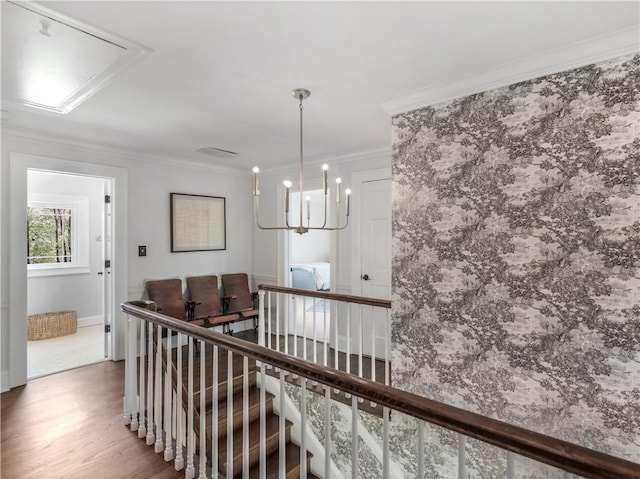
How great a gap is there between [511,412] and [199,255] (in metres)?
3.94

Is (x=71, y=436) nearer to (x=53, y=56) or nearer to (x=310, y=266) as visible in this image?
(x=53, y=56)

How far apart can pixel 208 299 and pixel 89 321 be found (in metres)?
2.36

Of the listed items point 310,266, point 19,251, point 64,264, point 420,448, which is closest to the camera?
point 420,448

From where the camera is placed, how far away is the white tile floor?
3.72m

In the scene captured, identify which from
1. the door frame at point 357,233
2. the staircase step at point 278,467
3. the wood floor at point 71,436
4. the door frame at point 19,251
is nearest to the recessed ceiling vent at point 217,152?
the door frame at point 19,251

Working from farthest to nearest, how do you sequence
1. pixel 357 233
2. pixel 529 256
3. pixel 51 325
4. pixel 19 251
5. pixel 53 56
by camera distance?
pixel 51 325 < pixel 357 233 < pixel 19 251 < pixel 529 256 < pixel 53 56

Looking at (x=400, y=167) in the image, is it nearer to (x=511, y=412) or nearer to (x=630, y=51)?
(x=630, y=51)

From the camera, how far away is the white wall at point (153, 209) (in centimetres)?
320

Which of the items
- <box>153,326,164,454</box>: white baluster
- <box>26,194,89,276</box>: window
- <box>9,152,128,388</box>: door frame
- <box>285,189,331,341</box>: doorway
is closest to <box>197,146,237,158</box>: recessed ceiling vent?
<box>285,189,331,341</box>: doorway

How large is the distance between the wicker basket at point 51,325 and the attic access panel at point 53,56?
341 cm

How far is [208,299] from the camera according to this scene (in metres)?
4.65

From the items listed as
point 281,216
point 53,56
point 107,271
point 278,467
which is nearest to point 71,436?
point 278,467

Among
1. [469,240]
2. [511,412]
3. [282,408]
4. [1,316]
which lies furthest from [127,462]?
[469,240]

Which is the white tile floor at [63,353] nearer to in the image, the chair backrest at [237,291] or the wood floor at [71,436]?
the wood floor at [71,436]
